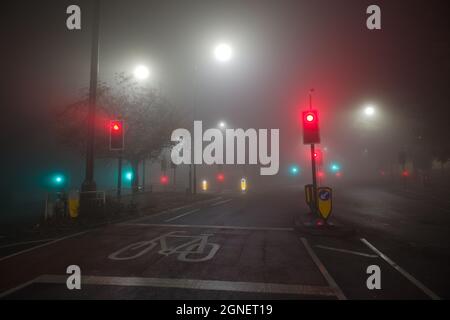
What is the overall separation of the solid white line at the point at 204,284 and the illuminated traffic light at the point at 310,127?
610 cm

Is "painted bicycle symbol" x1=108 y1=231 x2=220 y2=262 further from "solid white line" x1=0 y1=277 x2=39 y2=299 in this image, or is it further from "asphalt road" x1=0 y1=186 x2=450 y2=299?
"solid white line" x1=0 y1=277 x2=39 y2=299

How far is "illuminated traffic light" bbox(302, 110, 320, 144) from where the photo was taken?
10266 mm

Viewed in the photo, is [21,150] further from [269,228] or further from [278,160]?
[278,160]

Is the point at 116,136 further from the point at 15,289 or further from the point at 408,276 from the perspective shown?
the point at 408,276

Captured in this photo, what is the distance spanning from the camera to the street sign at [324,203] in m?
10.2

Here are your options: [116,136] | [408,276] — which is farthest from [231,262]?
[116,136]

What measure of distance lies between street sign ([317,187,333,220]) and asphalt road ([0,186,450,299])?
0.59m

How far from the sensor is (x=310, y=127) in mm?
10336

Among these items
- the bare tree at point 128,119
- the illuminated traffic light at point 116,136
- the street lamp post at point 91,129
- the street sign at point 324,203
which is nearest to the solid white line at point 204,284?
the street sign at point 324,203

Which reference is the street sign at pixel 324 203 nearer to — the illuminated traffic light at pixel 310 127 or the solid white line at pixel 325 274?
the illuminated traffic light at pixel 310 127

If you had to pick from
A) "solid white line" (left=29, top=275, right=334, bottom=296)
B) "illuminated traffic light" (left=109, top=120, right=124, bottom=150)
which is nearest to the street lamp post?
"illuminated traffic light" (left=109, top=120, right=124, bottom=150)

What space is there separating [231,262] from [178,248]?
173 centimetres
